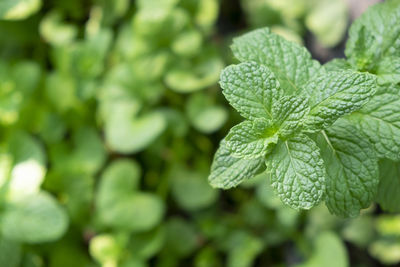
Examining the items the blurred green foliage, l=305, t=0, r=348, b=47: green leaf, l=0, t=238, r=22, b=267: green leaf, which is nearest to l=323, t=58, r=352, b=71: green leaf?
the blurred green foliage

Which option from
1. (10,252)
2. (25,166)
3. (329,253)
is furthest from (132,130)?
(329,253)

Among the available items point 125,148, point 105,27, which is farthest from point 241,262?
point 105,27

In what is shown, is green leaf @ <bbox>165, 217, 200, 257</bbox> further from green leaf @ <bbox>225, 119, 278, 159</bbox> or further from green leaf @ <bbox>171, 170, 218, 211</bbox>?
green leaf @ <bbox>225, 119, 278, 159</bbox>

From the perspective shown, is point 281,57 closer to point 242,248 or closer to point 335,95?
point 335,95

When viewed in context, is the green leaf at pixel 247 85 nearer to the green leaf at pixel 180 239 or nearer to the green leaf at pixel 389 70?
the green leaf at pixel 389 70

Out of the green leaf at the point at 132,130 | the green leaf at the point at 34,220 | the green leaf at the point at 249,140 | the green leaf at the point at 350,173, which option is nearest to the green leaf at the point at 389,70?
the green leaf at the point at 350,173

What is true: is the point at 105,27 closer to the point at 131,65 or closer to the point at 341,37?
the point at 131,65
